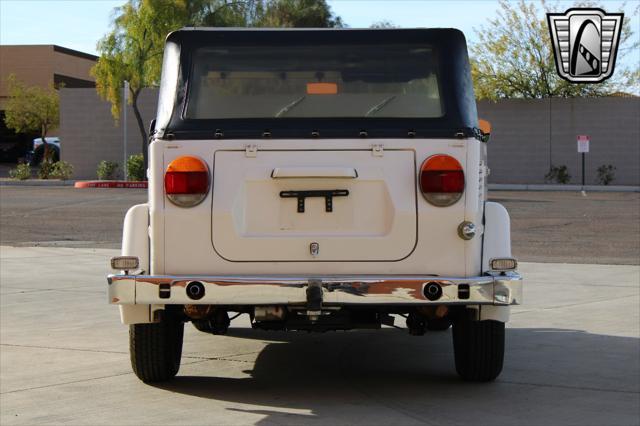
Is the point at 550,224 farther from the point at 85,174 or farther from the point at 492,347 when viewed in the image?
the point at 85,174

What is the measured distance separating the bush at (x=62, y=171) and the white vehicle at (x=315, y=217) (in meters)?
35.9

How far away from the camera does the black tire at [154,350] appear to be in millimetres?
7484

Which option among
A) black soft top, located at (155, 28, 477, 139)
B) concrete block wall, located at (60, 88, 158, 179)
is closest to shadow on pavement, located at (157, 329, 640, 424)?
black soft top, located at (155, 28, 477, 139)

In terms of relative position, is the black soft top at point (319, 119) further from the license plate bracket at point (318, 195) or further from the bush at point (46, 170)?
the bush at point (46, 170)

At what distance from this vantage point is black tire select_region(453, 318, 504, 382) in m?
7.54

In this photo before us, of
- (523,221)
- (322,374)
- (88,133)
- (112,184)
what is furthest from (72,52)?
(322,374)

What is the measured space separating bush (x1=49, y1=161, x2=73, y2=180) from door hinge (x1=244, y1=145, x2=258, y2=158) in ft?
119

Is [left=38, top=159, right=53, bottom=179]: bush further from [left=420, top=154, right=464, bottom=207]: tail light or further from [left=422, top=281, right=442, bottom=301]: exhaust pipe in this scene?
[left=422, top=281, right=442, bottom=301]: exhaust pipe

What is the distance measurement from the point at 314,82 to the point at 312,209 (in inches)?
36.9

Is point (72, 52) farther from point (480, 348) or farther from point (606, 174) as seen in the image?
point (480, 348)

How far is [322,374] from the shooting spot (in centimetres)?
822

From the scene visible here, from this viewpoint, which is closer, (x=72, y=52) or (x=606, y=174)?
(x=606, y=174)

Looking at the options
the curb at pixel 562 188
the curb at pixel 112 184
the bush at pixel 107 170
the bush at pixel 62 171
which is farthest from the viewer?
the bush at pixel 107 170

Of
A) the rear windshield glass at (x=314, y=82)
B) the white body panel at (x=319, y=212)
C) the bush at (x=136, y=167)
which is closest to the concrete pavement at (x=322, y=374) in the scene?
the white body panel at (x=319, y=212)
